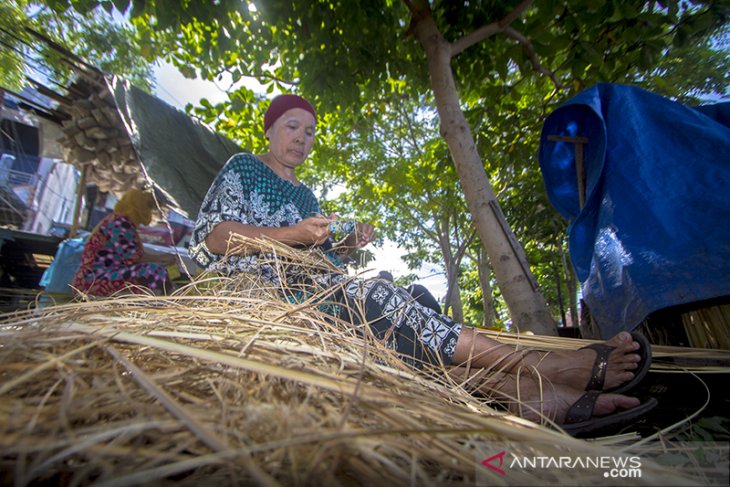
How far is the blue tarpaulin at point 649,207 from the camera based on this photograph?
1212mm

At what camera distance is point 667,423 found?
0.97 m

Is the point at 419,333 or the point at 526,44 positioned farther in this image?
the point at 526,44

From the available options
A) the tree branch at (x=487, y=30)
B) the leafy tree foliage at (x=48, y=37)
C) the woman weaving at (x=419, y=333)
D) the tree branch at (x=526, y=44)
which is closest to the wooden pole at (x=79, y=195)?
the leafy tree foliage at (x=48, y=37)

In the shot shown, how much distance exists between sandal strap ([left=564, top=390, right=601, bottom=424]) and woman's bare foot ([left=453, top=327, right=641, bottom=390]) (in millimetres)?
102

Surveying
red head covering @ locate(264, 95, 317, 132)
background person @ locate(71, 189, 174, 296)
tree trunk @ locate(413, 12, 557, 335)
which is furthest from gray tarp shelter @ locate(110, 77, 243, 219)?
tree trunk @ locate(413, 12, 557, 335)

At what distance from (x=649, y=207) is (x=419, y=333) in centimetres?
119

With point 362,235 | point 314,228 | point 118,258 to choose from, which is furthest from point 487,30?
point 118,258

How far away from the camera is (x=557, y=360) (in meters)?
1.02

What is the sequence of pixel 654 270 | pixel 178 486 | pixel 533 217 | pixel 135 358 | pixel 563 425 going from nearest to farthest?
pixel 178 486 → pixel 135 358 → pixel 563 425 → pixel 654 270 → pixel 533 217

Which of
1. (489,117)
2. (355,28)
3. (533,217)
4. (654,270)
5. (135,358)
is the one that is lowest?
(135,358)

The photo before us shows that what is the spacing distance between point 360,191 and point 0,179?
18.7 ft

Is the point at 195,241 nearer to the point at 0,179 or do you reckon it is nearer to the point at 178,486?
the point at 178,486

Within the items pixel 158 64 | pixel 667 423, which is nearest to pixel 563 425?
pixel 667 423

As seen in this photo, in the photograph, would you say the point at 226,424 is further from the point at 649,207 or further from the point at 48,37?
the point at 48,37
